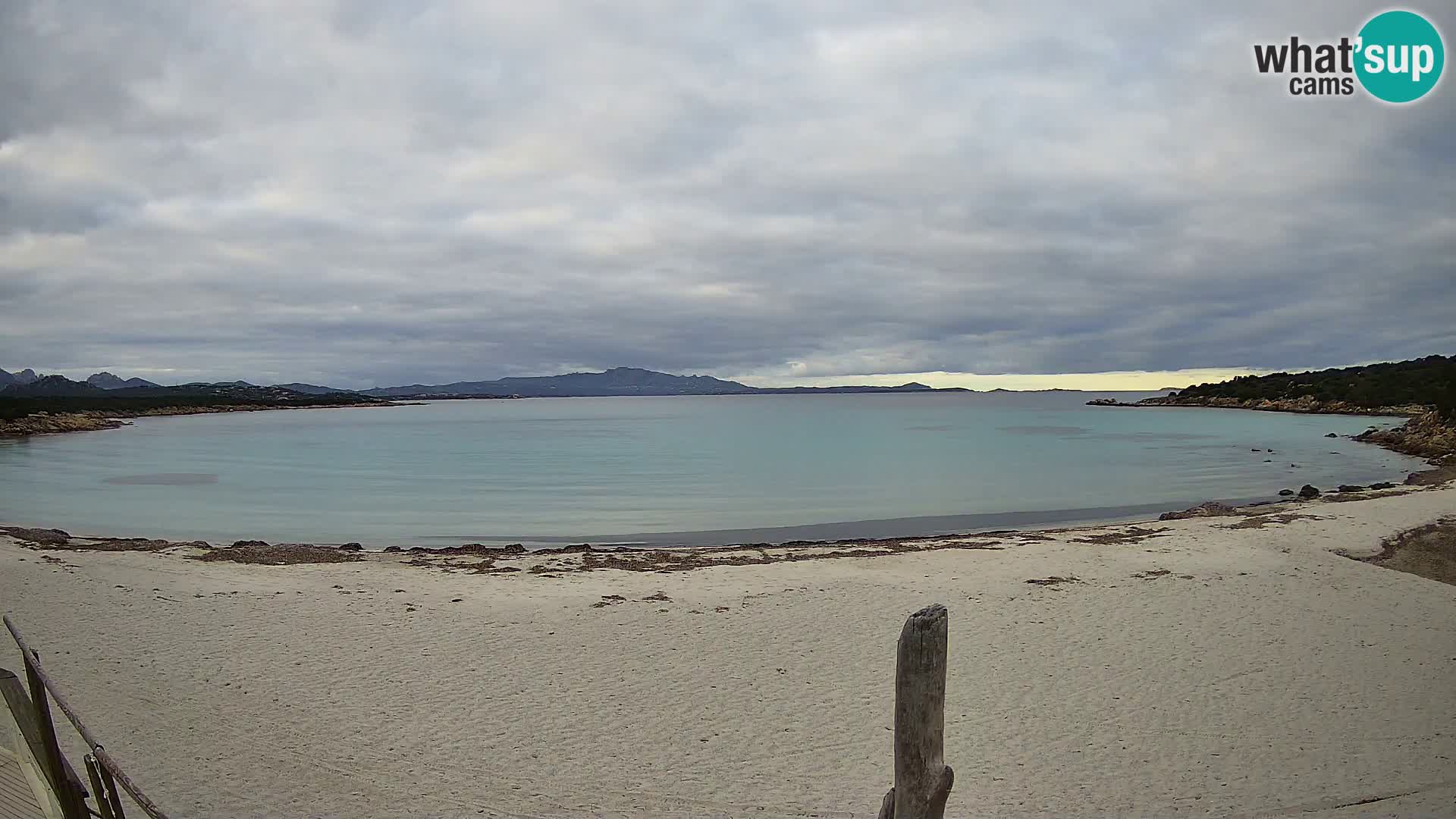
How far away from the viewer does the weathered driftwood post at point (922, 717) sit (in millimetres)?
3453

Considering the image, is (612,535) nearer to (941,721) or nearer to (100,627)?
(100,627)

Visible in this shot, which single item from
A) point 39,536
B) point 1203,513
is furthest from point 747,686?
point 39,536

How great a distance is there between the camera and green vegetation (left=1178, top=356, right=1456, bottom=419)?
55594mm

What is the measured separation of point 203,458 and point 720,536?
126 feet

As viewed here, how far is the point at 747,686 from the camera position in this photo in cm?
816

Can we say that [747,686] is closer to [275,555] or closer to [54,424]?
[275,555]

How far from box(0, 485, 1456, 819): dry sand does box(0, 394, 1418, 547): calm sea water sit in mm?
9604

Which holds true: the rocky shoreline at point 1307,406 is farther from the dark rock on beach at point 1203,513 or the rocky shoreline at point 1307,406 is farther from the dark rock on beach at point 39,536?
the dark rock on beach at point 39,536

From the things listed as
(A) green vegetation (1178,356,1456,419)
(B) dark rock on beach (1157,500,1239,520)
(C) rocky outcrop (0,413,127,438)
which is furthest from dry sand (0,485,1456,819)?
(C) rocky outcrop (0,413,127,438)

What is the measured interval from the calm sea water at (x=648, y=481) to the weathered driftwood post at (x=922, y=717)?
17.4m

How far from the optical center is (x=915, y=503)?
2780cm

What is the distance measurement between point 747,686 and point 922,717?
493 centimetres

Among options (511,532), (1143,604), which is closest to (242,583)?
(511,532)

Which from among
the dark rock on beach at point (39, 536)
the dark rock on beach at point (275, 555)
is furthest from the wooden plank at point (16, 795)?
the dark rock on beach at point (39, 536)
